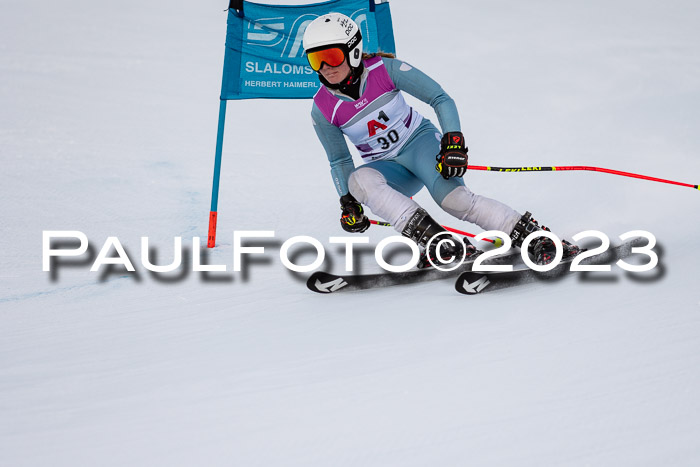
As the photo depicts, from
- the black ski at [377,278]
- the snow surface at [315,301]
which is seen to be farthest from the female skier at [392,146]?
the snow surface at [315,301]

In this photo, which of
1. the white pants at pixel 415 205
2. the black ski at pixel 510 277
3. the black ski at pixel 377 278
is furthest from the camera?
the black ski at pixel 377 278

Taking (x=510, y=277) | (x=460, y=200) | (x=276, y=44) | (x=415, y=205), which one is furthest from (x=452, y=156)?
(x=276, y=44)

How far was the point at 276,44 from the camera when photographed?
4891 mm

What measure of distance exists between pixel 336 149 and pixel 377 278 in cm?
75

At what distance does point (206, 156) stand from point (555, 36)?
5.48 metres

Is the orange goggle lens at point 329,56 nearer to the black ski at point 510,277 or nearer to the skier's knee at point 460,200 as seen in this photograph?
the skier's knee at point 460,200

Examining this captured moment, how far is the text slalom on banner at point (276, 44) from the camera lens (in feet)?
16.0

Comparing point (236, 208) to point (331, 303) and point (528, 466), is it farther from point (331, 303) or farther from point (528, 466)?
point (528, 466)

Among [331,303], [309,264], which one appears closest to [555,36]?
[309,264]

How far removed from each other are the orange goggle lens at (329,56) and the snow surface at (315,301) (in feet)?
3.91

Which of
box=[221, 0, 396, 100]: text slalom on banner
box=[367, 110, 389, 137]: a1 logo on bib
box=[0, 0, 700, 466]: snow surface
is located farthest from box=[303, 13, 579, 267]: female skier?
box=[221, 0, 396, 100]: text slalom on banner

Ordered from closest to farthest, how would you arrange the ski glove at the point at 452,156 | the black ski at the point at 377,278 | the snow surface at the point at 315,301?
1. the snow surface at the point at 315,301
2. the ski glove at the point at 452,156
3. the black ski at the point at 377,278

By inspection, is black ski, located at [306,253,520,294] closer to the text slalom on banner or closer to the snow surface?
the snow surface

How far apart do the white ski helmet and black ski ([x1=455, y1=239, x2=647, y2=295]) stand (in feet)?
4.00
